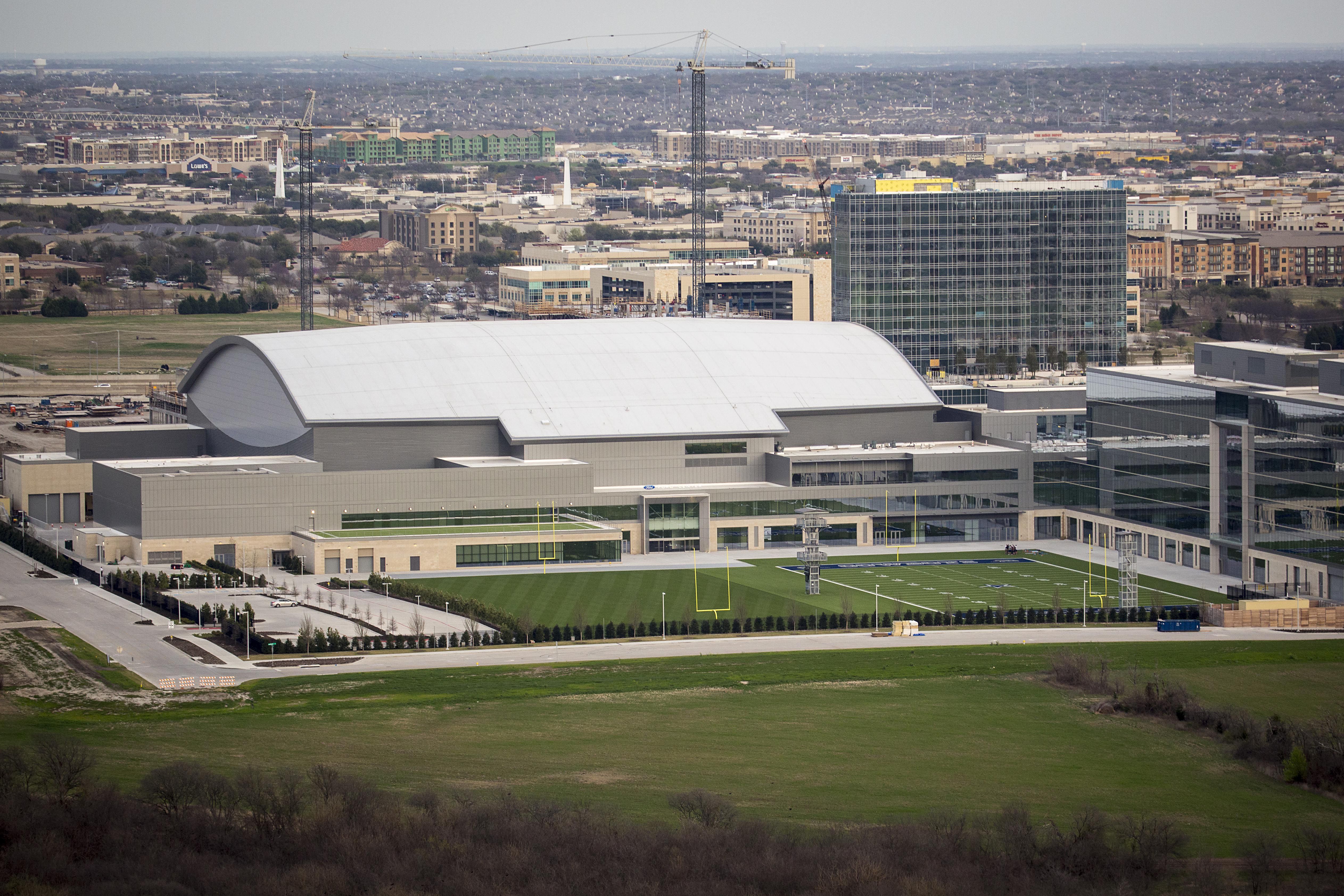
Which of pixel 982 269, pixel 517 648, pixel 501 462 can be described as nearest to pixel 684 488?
pixel 501 462

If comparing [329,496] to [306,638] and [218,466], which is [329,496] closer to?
[218,466]

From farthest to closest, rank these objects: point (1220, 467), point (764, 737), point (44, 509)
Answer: point (44, 509) < point (1220, 467) < point (764, 737)


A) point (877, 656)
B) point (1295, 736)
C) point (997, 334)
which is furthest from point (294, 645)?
point (997, 334)


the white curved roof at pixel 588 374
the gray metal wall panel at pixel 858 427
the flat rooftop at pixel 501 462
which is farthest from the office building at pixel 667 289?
the flat rooftop at pixel 501 462

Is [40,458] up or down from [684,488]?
up

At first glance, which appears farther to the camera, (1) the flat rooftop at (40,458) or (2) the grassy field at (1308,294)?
(2) the grassy field at (1308,294)

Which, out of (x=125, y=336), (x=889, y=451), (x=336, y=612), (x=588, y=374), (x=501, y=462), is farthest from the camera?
(x=125, y=336)

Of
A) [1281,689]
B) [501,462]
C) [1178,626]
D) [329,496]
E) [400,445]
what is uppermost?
[400,445]

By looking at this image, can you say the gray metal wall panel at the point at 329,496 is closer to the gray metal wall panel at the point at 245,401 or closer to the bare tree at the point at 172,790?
the gray metal wall panel at the point at 245,401
